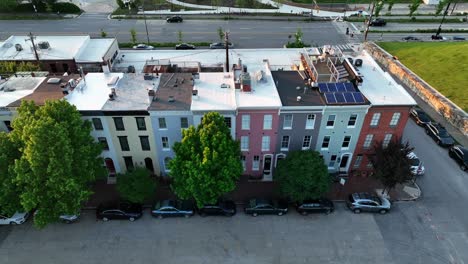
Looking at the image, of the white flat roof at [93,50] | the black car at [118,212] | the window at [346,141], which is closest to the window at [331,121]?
the window at [346,141]

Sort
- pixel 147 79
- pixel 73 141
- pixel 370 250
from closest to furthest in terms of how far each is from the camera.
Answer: pixel 73 141, pixel 370 250, pixel 147 79

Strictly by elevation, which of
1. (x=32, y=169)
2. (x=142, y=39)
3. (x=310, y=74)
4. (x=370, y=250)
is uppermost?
(x=310, y=74)

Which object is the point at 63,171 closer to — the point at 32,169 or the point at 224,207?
the point at 32,169

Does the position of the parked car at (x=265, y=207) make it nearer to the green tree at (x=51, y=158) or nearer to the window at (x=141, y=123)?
the window at (x=141, y=123)

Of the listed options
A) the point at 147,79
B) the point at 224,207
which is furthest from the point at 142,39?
the point at 224,207

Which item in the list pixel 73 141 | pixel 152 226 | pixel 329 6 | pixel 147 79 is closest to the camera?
pixel 73 141

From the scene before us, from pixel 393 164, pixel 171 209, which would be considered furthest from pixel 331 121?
pixel 171 209

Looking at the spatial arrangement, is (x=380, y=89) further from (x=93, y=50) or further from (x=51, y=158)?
(x=93, y=50)
